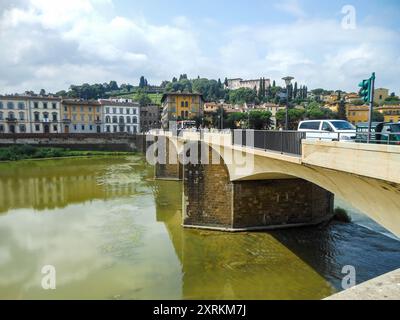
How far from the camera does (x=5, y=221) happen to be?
21375mm

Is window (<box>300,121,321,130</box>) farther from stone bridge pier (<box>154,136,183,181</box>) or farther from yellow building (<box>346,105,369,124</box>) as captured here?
yellow building (<box>346,105,369,124</box>)

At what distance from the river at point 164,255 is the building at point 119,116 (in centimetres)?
5688

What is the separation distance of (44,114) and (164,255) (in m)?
65.9

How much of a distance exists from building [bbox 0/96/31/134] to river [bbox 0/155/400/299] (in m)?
50.1

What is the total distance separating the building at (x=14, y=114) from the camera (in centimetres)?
6731

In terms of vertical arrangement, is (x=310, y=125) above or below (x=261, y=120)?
below

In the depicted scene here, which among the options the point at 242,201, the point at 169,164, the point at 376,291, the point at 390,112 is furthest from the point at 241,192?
the point at 390,112

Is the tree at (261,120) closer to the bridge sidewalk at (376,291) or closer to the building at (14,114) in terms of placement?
the bridge sidewalk at (376,291)

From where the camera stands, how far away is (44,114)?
71312 mm

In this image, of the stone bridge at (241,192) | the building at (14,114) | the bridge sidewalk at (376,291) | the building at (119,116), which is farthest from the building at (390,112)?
the building at (14,114)

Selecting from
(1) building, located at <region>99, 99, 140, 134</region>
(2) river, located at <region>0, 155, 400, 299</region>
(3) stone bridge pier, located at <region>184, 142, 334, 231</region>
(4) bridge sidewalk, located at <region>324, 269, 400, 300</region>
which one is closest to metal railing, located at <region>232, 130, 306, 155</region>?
(3) stone bridge pier, located at <region>184, 142, 334, 231</region>

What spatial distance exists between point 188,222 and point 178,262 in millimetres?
4569

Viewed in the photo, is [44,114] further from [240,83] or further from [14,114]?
[240,83]
